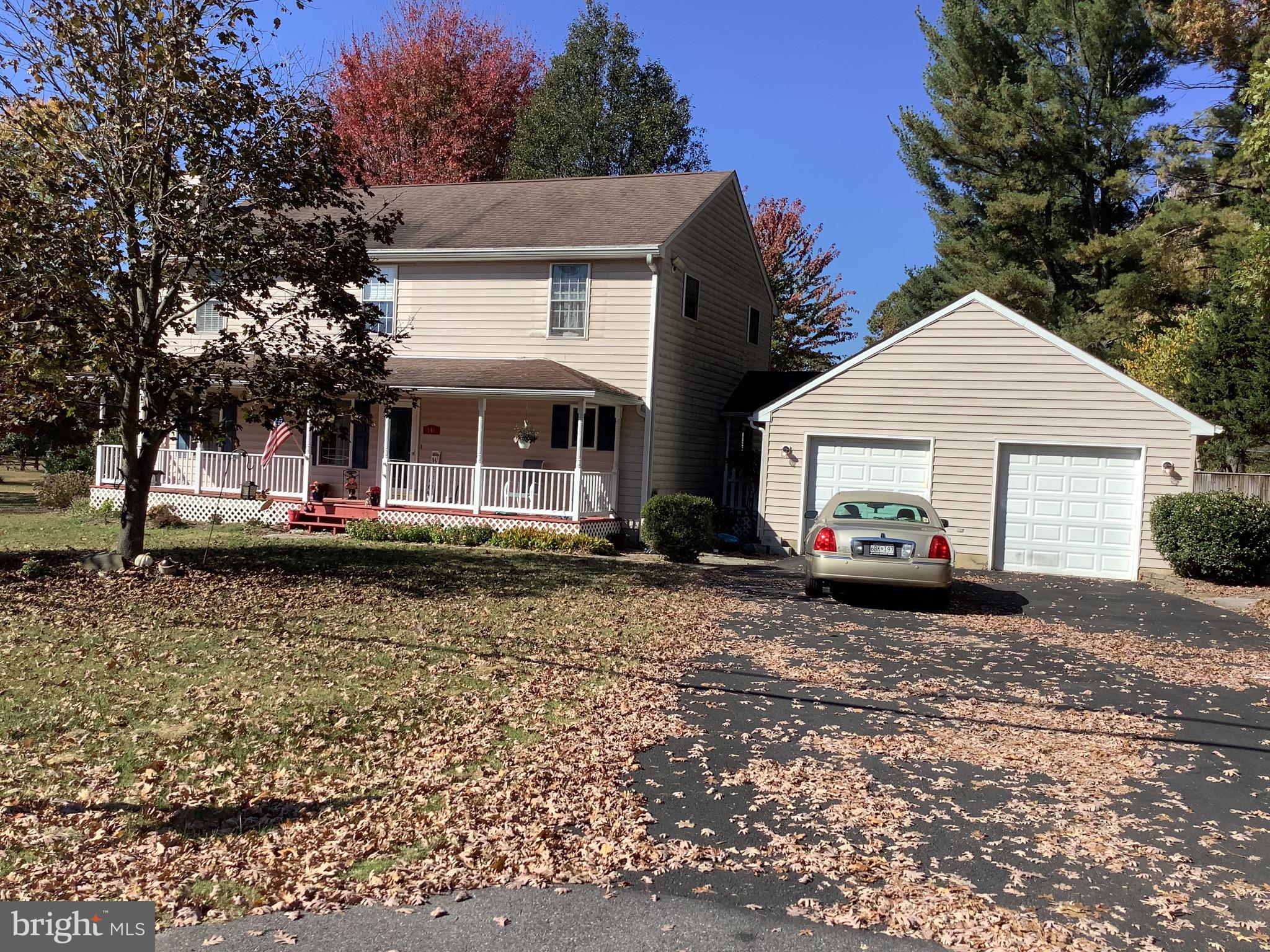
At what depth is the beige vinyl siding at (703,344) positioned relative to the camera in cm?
1925

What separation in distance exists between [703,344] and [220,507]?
10951 mm

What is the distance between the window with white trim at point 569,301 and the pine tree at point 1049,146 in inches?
630

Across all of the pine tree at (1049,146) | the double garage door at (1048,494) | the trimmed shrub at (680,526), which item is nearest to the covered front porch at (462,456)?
the trimmed shrub at (680,526)

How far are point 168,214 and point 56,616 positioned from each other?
16.5 ft

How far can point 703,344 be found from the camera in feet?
69.8

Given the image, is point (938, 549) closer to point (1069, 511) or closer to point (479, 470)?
point (1069, 511)

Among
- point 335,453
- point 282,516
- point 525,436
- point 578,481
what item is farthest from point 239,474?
point 578,481

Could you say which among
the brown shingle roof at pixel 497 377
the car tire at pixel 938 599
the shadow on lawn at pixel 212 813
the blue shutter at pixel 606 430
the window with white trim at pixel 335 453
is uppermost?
the brown shingle roof at pixel 497 377

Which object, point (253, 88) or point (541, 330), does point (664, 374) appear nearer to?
point (541, 330)

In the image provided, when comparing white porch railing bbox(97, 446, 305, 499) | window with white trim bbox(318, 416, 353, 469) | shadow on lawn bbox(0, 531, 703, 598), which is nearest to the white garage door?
shadow on lawn bbox(0, 531, 703, 598)

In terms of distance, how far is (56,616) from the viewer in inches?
363

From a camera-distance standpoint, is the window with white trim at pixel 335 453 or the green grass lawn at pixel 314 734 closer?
the green grass lawn at pixel 314 734

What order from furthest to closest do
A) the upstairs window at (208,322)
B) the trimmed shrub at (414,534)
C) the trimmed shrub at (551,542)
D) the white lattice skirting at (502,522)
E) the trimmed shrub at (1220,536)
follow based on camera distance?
the upstairs window at (208,322), the trimmed shrub at (414,534), the white lattice skirting at (502,522), the trimmed shrub at (551,542), the trimmed shrub at (1220,536)

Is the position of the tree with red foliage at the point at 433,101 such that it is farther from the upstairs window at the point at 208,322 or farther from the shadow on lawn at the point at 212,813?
the shadow on lawn at the point at 212,813
